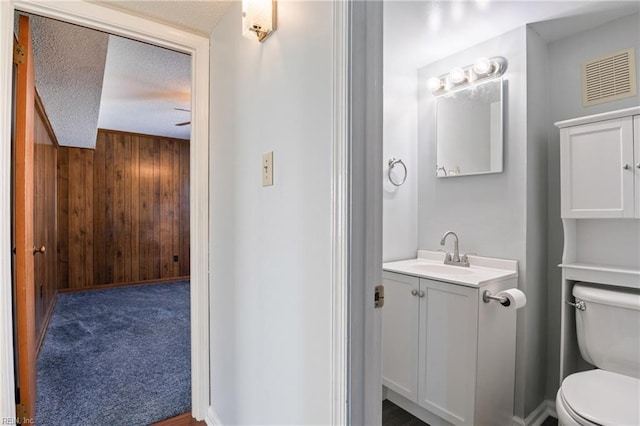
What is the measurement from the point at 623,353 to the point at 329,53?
75.0 inches

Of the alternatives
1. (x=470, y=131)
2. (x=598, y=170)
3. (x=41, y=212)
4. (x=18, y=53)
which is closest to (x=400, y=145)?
(x=470, y=131)

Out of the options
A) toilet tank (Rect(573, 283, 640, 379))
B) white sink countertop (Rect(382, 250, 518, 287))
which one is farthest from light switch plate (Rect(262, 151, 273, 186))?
toilet tank (Rect(573, 283, 640, 379))

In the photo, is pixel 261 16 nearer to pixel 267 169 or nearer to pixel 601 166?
pixel 267 169

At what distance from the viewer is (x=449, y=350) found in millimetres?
1766

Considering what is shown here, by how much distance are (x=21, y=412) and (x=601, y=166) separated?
117 inches

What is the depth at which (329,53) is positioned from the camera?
93 cm

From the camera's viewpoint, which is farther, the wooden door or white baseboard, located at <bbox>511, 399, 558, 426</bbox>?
white baseboard, located at <bbox>511, 399, 558, 426</bbox>

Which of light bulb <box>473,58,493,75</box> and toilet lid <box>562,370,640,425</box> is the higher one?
light bulb <box>473,58,493,75</box>

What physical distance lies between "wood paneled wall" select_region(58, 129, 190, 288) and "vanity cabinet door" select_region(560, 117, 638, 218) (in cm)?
521

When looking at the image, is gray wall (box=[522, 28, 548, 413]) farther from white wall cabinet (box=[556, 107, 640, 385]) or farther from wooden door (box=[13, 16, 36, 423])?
wooden door (box=[13, 16, 36, 423])

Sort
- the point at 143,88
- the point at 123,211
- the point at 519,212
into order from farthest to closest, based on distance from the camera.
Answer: the point at 123,211, the point at 143,88, the point at 519,212

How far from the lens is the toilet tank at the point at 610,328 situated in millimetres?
1574

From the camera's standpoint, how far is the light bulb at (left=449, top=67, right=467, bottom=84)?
2.17 metres

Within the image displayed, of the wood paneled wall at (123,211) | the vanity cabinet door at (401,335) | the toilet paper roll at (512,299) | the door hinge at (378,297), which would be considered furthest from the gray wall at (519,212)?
the wood paneled wall at (123,211)
